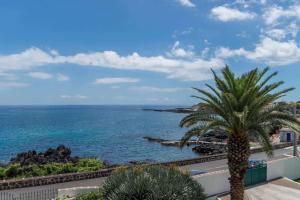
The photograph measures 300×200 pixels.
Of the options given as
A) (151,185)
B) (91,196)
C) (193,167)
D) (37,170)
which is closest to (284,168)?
(193,167)

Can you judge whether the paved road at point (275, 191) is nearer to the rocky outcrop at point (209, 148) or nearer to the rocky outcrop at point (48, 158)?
the rocky outcrop at point (48, 158)

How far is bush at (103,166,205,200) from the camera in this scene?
1342 centimetres

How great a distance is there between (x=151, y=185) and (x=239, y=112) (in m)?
5.74

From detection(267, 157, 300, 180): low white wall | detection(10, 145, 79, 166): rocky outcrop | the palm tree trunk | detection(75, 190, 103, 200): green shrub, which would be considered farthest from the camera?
detection(10, 145, 79, 166): rocky outcrop

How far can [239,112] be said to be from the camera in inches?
669

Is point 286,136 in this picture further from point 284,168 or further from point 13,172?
point 13,172

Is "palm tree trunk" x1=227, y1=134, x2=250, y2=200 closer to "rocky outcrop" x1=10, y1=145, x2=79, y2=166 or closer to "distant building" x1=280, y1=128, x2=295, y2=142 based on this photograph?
"rocky outcrop" x1=10, y1=145, x2=79, y2=166

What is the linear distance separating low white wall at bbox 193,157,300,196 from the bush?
4.40 metres

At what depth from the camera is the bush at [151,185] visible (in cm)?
1342

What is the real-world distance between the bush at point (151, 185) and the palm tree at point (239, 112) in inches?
130

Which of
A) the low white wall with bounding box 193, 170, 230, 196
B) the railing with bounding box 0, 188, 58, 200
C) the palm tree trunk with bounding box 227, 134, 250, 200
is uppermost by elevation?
the palm tree trunk with bounding box 227, 134, 250, 200

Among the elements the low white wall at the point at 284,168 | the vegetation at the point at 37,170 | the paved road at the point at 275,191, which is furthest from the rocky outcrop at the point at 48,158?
the paved road at the point at 275,191

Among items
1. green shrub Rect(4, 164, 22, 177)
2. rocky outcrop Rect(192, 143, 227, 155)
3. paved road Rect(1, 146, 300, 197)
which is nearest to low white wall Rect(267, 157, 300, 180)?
paved road Rect(1, 146, 300, 197)

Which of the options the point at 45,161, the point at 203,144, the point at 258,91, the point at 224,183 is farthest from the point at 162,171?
the point at 203,144
